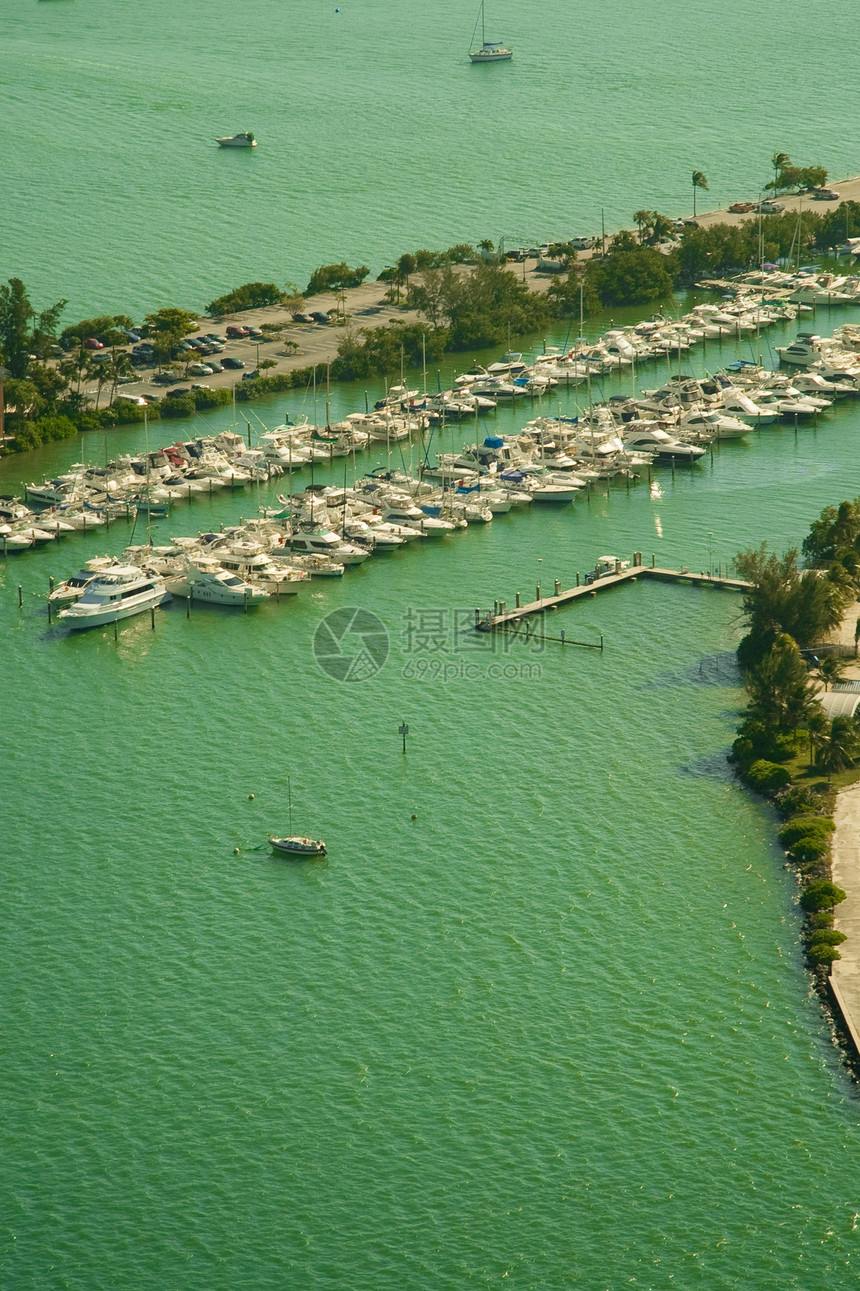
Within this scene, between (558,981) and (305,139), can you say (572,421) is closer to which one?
(558,981)

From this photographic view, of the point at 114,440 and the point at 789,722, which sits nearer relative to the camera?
the point at 789,722

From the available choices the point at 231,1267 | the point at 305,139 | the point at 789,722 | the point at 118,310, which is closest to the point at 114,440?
the point at 118,310

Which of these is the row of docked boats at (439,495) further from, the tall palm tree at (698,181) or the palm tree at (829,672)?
the tall palm tree at (698,181)

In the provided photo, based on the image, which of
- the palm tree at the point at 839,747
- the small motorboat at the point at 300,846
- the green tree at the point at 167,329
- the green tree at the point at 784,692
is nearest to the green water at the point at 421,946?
the small motorboat at the point at 300,846

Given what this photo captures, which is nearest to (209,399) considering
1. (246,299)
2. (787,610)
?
(246,299)

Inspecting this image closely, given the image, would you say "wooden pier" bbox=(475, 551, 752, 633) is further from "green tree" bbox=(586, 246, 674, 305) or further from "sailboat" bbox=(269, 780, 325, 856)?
"green tree" bbox=(586, 246, 674, 305)

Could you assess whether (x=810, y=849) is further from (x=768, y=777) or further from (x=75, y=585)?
(x=75, y=585)

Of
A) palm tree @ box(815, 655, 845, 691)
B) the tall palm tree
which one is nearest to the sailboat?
palm tree @ box(815, 655, 845, 691)

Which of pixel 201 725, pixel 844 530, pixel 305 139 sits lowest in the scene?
pixel 201 725
